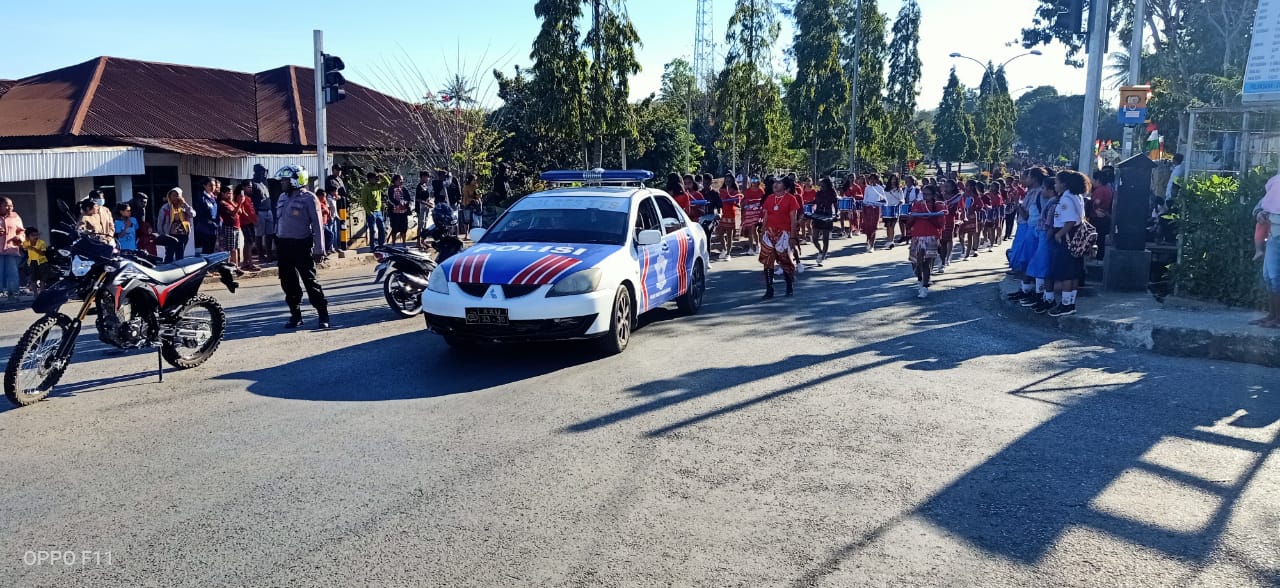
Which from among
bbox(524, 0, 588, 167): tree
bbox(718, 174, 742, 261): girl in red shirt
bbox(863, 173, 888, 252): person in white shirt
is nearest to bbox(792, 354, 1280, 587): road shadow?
bbox(718, 174, 742, 261): girl in red shirt

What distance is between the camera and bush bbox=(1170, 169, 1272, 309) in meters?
10.4

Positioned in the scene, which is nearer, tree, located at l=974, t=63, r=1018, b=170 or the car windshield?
the car windshield

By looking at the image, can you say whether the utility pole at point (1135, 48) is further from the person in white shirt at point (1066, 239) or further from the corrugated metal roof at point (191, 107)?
the corrugated metal roof at point (191, 107)

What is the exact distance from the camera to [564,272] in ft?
28.0

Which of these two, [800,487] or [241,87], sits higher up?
[241,87]

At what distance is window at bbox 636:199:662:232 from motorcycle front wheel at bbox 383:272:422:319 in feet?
10.0

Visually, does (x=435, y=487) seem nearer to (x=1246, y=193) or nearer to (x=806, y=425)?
(x=806, y=425)

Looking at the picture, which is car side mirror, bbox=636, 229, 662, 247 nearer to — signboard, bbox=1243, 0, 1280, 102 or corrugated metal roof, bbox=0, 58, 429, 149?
signboard, bbox=1243, 0, 1280, 102

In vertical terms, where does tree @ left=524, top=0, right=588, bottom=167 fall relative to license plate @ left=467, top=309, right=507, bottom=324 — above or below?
above

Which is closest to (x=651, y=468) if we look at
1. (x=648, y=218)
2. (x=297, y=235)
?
(x=648, y=218)

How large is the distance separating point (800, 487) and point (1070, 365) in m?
4.49

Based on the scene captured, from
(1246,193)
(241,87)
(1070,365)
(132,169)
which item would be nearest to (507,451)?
(1070,365)

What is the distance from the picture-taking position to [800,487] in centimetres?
536

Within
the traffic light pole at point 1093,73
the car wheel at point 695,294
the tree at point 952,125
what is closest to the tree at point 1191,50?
the traffic light pole at point 1093,73
